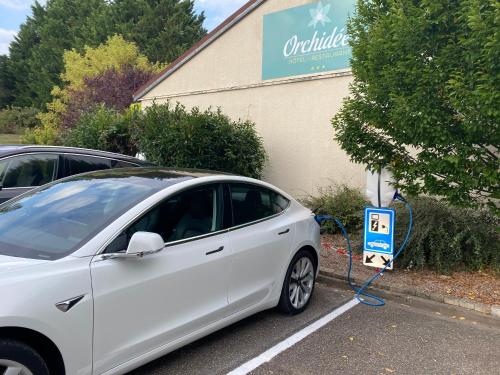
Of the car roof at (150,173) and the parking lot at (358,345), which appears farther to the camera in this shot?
the car roof at (150,173)

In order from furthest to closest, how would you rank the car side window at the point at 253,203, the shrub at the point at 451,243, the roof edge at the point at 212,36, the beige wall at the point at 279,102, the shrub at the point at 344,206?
the roof edge at the point at 212,36, the beige wall at the point at 279,102, the shrub at the point at 344,206, the shrub at the point at 451,243, the car side window at the point at 253,203

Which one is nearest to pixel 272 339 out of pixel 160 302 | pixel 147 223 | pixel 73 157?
pixel 160 302

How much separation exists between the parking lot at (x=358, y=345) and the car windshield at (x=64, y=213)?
1.14 meters

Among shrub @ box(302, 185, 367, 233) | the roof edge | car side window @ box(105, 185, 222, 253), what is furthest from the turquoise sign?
car side window @ box(105, 185, 222, 253)

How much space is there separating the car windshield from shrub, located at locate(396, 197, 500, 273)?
13.5 ft

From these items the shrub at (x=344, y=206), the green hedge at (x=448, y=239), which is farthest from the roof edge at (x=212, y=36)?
the green hedge at (x=448, y=239)

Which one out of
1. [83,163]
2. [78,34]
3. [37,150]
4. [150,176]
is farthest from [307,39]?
[78,34]

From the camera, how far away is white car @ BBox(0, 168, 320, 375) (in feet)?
7.80

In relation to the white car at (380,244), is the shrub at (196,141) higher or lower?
higher

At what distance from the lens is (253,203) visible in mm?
4125

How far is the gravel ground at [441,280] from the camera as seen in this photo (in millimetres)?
5230

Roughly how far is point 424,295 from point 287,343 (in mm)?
2170

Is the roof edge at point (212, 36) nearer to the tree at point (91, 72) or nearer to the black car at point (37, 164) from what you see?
the black car at point (37, 164)

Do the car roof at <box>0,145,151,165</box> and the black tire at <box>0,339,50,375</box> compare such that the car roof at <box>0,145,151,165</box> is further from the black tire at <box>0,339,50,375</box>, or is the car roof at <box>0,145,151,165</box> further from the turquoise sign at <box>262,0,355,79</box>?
the turquoise sign at <box>262,0,355,79</box>
